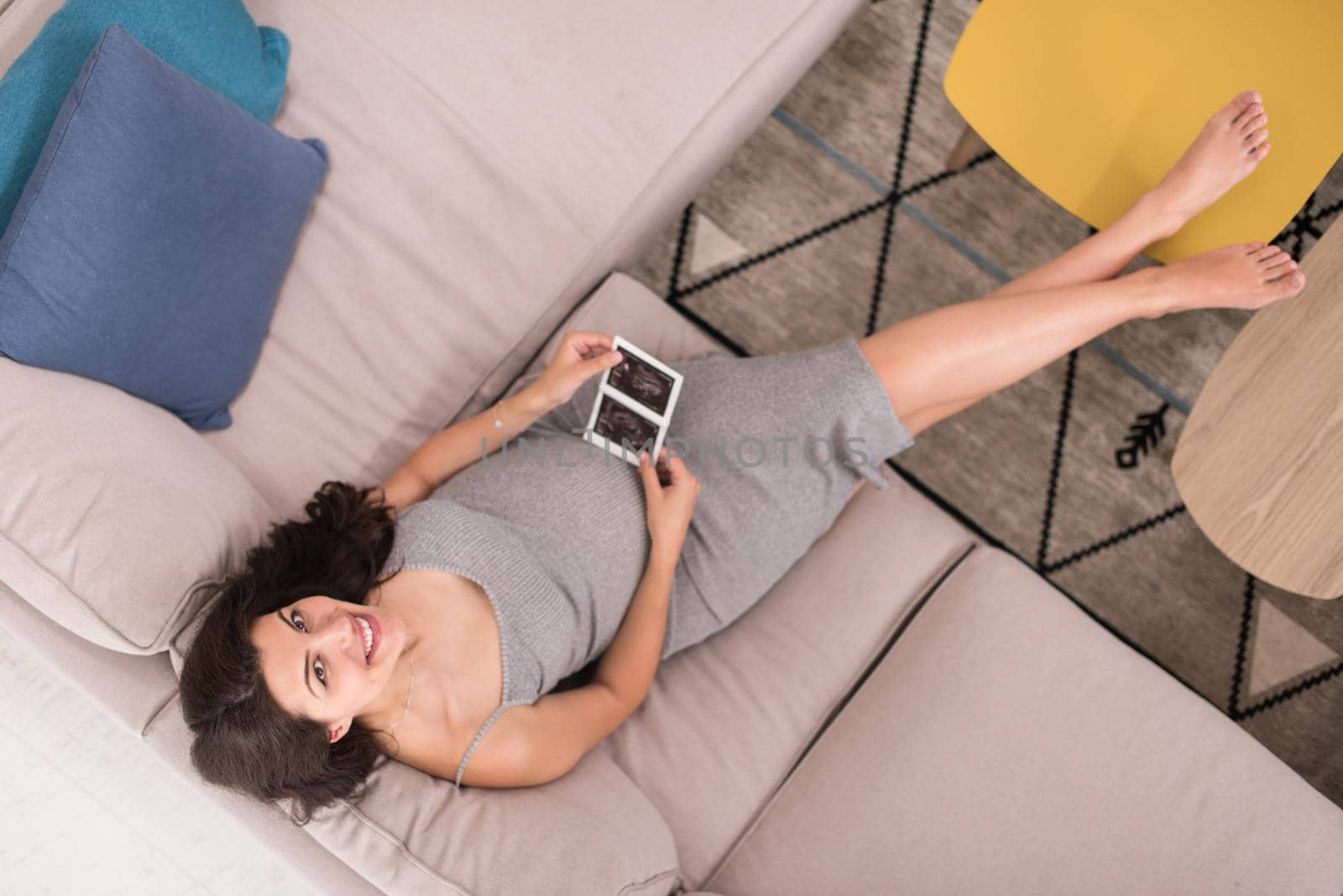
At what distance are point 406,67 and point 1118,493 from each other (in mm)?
1670

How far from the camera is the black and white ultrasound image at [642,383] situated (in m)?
1.43

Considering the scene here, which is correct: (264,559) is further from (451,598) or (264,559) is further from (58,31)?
(58,31)

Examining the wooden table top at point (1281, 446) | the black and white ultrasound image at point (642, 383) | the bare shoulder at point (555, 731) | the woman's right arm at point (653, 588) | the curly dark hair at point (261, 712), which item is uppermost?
the wooden table top at point (1281, 446)

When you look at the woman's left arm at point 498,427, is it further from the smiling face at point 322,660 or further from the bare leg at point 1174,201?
the bare leg at point 1174,201

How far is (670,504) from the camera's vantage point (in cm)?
144

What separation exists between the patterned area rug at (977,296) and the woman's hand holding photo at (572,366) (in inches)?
27.7

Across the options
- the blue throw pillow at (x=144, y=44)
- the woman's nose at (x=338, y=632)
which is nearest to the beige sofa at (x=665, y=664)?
the blue throw pillow at (x=144, y=44)

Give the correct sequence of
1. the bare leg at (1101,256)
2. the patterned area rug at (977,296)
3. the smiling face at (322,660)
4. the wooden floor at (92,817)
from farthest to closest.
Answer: the patterned area rug at (977,296), the wooden floor at (92,817), the bare leg at (1101,256), the smiling face at (322,660)

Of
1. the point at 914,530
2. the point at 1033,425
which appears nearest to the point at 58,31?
the point at 914,530

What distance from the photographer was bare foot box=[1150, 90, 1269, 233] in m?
→ 1.42

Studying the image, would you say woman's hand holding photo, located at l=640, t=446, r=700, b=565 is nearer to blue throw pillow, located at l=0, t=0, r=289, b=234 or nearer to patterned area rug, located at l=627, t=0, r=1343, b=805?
patterned area rug, located at l=627, t=0, r=1343, b=805

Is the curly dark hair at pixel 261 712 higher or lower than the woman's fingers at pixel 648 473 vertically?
lower

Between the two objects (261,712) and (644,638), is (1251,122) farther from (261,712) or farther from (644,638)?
(261,712)

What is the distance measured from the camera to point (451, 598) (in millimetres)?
1341
